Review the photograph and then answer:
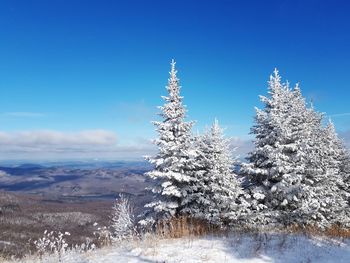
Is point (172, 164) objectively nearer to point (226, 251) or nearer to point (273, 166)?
point (273, 166)

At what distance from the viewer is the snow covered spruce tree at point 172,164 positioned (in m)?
23.1

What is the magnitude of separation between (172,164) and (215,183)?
8.64 ft

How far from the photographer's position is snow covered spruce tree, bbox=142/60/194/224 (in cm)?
2309

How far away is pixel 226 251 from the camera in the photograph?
8383 millimetres

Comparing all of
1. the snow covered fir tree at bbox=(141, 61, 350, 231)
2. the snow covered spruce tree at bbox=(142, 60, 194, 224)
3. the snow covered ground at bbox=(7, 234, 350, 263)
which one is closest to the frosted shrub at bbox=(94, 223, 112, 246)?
the snow covered ground at bbox=(7, 234, 350, 263)

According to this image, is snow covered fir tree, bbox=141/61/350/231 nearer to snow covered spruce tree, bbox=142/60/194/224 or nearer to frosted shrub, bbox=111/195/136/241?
snow covered spruce tree, bbox=142/60/194/224

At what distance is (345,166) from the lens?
1380 inches

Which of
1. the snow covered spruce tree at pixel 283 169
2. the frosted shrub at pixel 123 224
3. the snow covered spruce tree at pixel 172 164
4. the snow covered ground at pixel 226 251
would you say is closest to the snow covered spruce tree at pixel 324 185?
the snow covered spruce tree at pixel 283 169

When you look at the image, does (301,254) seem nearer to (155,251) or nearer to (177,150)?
(155,251)

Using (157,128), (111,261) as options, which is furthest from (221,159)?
(111,261)

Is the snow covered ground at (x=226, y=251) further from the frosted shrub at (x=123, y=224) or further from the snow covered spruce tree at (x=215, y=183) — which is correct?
the snow covered spruce tree at (x=215, y=183)

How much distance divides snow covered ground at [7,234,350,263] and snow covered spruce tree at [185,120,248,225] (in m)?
11.6

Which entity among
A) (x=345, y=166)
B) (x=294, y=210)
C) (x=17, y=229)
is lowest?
(x=17, y=229)

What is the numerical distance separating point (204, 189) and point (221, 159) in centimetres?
216
